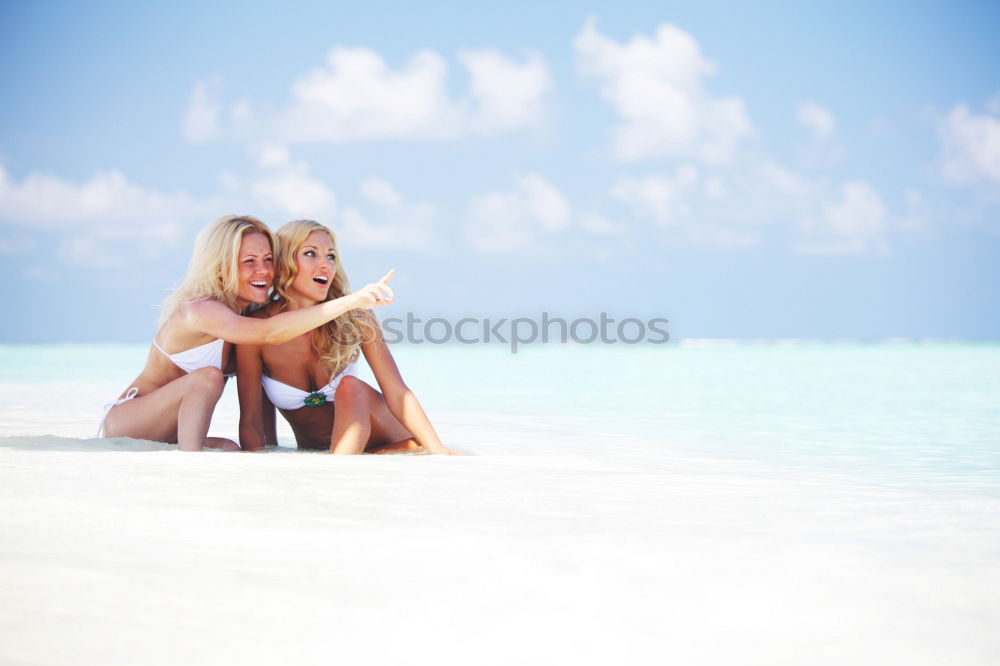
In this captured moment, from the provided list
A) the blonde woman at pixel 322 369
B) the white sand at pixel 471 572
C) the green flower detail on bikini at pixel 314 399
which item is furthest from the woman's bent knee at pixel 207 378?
the white sand at pixel 471 572

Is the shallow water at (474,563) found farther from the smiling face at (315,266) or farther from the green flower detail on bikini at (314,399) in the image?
the smiling face at (315,266)

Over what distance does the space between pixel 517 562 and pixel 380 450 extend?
2726 mm

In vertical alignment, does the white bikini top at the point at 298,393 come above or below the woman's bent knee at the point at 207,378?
below

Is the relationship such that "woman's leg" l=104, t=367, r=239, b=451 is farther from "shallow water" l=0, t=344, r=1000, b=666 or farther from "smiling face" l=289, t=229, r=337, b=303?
"smiling face" l=289, t=229, r=337, b=303

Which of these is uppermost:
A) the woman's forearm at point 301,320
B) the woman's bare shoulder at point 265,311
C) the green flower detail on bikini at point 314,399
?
the woman's bare shoulder at point 265,311

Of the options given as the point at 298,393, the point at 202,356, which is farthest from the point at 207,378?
the point at 298,393

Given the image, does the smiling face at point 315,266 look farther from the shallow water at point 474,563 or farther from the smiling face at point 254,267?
the shallow water at point 474,563

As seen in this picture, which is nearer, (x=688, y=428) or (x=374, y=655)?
(x=374, y=655)

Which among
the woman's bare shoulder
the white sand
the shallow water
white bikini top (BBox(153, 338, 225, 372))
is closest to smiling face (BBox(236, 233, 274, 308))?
the woman's bare shoulder

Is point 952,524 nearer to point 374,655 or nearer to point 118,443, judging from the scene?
point 374,655

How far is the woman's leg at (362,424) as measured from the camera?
14.5ft

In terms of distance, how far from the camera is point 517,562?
7.14 feet

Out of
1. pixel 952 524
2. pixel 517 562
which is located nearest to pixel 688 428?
pixel 952 524

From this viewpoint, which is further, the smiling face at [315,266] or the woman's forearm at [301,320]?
the smiling face at [315,266]
